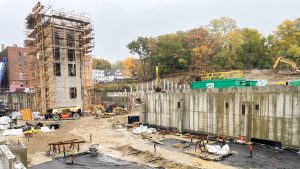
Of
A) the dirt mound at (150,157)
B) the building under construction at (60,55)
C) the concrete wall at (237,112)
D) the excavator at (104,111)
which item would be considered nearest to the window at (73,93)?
the building under construction at (60,55)

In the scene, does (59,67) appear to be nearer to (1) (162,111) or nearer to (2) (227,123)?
(1) (162,111)

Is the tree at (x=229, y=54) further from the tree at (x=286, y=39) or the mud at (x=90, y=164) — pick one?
the mud at (x=90, y=164)

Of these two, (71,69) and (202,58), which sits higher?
(202,58)

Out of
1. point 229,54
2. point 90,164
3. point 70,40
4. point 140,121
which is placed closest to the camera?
point 90,164

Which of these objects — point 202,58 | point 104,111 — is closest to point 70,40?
point 104,111

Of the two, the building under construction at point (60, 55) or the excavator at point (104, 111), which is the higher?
the building under construction at point (60, 55)

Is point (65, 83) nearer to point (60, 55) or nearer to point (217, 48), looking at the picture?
point (60, 55)

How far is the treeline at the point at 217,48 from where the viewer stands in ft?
176

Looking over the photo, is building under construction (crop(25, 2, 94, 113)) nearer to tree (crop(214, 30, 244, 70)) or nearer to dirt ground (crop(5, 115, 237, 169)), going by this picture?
dirt ground (crop(5, 115, 237, 169))

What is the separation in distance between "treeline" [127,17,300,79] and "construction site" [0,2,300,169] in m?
5.76

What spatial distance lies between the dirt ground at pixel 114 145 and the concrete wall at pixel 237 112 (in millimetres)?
4217

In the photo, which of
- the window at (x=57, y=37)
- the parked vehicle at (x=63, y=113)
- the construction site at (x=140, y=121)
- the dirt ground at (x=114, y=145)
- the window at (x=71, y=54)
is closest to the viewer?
the dirt ground at (x=114, y=145)

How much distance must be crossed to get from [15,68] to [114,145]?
58.4 meters

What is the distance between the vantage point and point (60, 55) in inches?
1710
